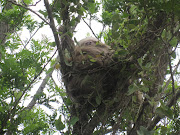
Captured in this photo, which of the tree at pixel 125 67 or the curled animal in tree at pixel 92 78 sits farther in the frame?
the curled animal in tree at pixel 92 78

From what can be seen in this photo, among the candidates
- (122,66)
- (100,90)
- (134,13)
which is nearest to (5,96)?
(100,90)

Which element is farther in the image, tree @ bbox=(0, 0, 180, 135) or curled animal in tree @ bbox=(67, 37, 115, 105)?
curled animal in tree @ bbox=(67, 37, 115, 105)

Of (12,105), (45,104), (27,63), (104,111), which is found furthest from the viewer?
(45,104)

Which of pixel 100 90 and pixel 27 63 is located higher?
pixel 27 63

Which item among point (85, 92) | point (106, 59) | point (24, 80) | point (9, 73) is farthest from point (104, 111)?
point (9, 73)

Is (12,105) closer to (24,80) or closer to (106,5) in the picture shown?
(24,80)

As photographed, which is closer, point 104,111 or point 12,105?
point 104,111

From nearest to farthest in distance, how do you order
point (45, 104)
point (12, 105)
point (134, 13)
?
point (134, 13)
point (12, 105)
point (45, 104)

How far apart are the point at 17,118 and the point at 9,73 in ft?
1.84

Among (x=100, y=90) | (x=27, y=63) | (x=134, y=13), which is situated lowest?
(x=100, y=90)

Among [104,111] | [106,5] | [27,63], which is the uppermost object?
[106,5]

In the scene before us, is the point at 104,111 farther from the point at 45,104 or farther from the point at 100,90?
the point at 45,104

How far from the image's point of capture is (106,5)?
3770mm

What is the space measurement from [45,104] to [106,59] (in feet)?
4.51
